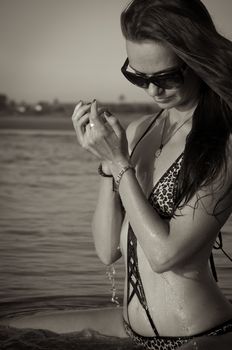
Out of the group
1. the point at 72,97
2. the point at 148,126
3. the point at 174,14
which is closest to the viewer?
the point at 174,14

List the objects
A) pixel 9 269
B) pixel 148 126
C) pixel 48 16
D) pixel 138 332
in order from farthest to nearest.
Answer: pixel 48 16 < pixel 9 269 < pixel 148 126 < pixel 138 332

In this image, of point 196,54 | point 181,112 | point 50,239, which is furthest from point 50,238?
point 196,54

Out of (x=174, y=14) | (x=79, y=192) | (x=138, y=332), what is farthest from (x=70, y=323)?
(x=79, y=192)

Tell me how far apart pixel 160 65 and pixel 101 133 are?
0.24 m

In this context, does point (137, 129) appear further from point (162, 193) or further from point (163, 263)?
point (163, 263)

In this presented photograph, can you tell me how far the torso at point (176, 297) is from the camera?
199cm

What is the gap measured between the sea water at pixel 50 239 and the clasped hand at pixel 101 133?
1.41m

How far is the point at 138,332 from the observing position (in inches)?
82.2

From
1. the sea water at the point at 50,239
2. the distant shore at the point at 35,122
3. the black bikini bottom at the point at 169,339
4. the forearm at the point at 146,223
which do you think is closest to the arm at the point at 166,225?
the forearm at the point at 146,223

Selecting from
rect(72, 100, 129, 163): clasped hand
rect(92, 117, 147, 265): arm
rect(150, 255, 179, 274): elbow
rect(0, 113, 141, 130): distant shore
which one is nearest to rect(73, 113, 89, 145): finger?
rect(72, 100, 129, 163): clasped hand

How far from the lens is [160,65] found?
1.93 meters

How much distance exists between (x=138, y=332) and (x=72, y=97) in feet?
12.7

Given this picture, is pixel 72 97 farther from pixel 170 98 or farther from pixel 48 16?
pixel 170 98

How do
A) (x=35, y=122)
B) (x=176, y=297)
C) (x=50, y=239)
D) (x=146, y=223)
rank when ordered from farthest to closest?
1. (x=35, y=122)
2. (x=50, y=239)
3. (x=176, y=297)
4. (x=146, y=223)
